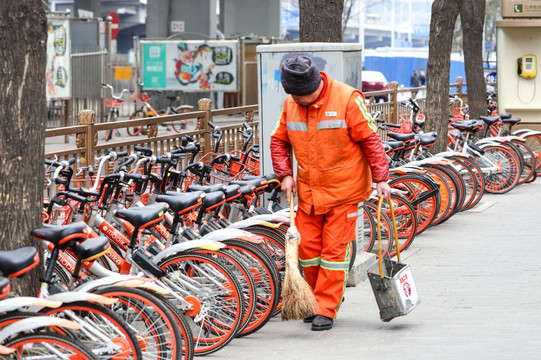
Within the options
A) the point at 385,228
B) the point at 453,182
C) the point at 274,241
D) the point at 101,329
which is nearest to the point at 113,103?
the point at 453,182

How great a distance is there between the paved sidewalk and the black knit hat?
5.42ft

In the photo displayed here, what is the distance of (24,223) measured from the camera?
17.9 ft

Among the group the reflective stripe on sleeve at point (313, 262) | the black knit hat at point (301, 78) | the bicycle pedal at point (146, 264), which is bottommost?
the reflective stripe on sleeve at point (313, 262)

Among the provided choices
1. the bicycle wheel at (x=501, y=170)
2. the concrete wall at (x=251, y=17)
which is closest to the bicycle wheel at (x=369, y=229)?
the bicycle wheel at (x=501, y=170)

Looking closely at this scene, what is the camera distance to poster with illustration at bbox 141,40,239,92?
28.1 m

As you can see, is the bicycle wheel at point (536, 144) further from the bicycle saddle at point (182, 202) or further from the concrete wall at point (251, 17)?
the concrete wall at point (251, 17)

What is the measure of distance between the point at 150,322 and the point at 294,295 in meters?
1.49

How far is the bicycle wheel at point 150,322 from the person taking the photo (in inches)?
202

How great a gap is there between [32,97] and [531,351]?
11.1 feet

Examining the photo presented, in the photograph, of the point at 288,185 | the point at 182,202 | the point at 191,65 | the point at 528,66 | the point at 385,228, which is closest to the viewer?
the point at 182,202

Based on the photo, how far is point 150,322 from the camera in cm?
516

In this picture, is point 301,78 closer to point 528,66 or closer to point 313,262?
point 313,262

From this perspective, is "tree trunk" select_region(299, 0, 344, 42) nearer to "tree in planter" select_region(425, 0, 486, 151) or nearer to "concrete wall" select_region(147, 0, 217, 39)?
"tree in planter" select_region(425, 0, 486, 151)

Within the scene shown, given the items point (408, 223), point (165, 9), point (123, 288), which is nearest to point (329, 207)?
point (123, 288)
